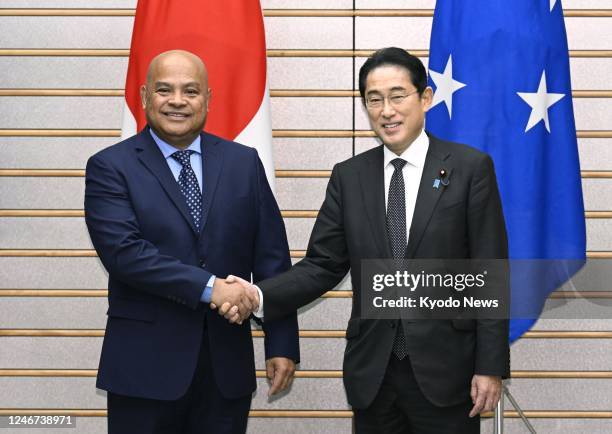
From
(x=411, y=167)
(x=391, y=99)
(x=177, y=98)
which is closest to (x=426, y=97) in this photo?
(x=391, y=99)

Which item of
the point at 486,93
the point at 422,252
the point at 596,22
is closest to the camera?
the point at 422,252

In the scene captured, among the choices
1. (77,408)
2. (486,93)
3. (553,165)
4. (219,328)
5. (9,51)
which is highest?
(9,51)

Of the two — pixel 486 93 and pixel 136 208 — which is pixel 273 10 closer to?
pixel 486 93

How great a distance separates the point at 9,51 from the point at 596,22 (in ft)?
9.20

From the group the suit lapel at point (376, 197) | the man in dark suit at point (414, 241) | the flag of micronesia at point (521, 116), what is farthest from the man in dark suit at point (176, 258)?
the flag of micronesia at point (521, 116)

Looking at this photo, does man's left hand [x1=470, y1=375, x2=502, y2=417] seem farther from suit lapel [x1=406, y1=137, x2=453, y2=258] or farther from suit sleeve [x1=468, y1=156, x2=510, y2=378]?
suit lapel [x1=406, y1=137, x2=453, y2=258]

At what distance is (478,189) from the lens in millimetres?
2416

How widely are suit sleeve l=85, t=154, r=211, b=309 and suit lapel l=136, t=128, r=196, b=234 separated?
0.10 metres

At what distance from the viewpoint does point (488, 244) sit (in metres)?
2.40

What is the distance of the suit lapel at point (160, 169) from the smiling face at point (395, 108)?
0.64m

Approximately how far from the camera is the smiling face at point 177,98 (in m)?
2.60

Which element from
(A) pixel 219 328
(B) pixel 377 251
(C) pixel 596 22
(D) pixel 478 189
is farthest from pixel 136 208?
(C) pixel 596 22

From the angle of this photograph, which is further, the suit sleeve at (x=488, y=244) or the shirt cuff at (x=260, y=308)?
the shirt cuff at (x=260, y=308)

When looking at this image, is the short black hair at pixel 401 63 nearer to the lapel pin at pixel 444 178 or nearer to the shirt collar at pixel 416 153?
the shirt collar at pixel 416 153
